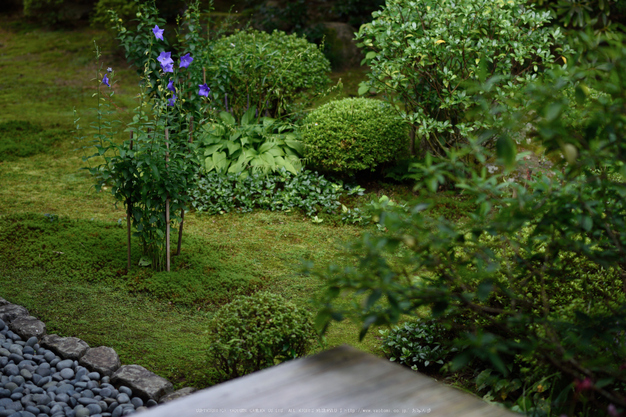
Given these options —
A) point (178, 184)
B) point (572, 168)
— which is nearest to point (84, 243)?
point (178, 184)

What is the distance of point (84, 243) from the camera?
4617mm

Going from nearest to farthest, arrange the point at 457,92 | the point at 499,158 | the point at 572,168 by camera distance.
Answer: the point at 499,158 < the point at 572,168 < the point at 457,92

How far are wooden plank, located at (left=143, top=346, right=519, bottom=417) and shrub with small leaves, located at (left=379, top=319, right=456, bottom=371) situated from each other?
1729 mm

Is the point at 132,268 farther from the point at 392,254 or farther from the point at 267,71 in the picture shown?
the point at 392,254

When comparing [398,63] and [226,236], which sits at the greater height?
[398,63]

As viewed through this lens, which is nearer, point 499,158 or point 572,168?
point 499,158

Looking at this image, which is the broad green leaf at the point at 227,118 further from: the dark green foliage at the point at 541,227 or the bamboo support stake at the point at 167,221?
the dark green foliage at the point at 541,227

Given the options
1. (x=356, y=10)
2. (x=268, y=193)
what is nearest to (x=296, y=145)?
(x=268, y=193)

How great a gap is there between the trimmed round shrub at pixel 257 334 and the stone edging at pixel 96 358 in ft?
0.97

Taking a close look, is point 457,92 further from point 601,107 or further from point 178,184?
point 601,107

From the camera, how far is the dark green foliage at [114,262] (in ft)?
13.4

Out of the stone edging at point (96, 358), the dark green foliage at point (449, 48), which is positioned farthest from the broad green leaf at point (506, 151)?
the dark green foliage at point (449, 48)

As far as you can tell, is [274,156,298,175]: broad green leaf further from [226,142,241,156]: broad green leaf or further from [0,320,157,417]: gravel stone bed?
[0,320,157,417]: gravel stone bed

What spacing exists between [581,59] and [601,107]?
304 millimetres
